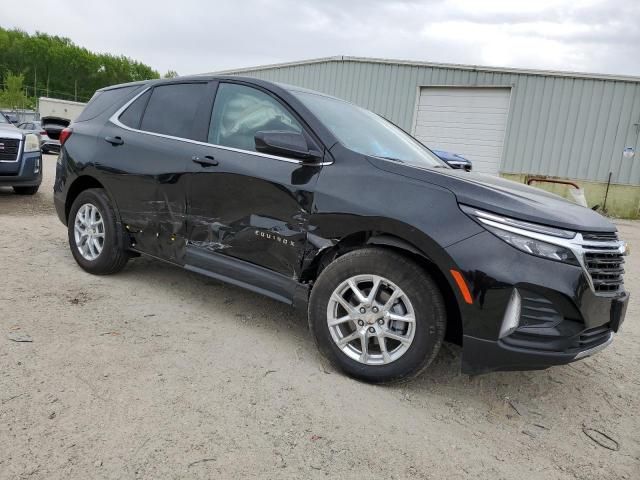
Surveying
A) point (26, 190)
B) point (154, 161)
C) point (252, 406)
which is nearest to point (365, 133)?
point (154, 161)

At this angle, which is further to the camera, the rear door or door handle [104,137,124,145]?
door handle [104,137,124,145]

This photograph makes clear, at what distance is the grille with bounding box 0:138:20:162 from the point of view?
296 inches

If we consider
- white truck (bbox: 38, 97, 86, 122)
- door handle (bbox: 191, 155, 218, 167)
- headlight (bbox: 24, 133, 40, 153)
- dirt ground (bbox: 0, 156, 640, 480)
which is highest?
white truck (bbox: 38, 97, 86, 122)

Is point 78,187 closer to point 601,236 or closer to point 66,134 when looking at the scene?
point 66,134

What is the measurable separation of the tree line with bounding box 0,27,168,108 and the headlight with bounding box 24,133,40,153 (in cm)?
8660

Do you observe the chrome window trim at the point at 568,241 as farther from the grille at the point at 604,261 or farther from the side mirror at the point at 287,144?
the side mirror at the point at 287,144

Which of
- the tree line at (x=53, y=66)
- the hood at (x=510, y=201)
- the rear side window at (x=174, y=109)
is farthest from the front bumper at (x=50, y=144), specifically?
the tree line at (x=53, y=66)

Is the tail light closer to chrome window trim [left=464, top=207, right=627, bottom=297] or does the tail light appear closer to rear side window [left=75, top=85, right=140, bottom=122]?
rear side window [left=75, top=85, right=140, bottom=122]

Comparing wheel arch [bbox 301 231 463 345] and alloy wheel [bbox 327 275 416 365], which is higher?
wheel arch [bbox 301 231 463 345]

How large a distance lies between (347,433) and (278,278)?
42.7 inches

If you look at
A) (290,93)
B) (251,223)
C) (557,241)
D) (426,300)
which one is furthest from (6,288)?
(557,241)

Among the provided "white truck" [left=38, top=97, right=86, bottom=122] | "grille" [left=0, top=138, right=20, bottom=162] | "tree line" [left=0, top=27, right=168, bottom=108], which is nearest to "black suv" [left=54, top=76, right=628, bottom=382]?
"grille" [left=0, top=138, right=20, bottom=162]

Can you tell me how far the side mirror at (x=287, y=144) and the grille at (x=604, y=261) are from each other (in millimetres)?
1555

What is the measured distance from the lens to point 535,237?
94.8 inches
